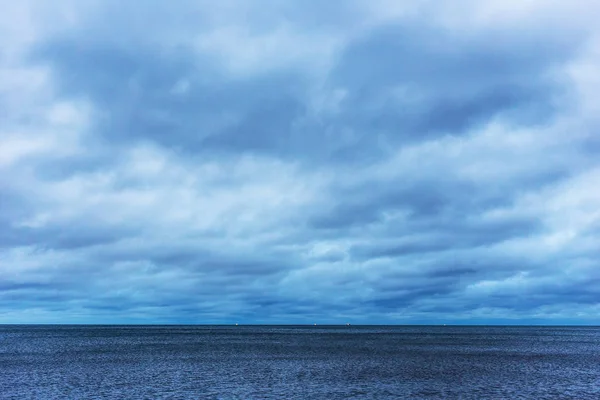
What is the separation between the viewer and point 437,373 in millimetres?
84250

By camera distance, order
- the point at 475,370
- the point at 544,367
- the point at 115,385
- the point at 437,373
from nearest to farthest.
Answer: the point at 115,385 < the point at 437,373 < the point at 475,370 < the point at 544,367

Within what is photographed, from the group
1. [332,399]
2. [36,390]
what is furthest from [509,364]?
[36,390]

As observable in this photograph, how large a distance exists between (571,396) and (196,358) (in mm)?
72105

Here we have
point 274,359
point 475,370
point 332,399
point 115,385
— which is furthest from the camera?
point 274,359

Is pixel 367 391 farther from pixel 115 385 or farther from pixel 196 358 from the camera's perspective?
pixel 196 358

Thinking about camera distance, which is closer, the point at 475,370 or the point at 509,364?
the point at 475,370

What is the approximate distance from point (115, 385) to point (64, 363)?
37.8 meters

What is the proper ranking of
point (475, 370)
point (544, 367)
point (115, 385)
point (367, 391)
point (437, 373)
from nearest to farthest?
1. point (367, 391)
2. point (115, 385)
3. point (437, 373)
4. point (475, 370)
5. point (544, 367)

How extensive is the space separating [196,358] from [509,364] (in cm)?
6037

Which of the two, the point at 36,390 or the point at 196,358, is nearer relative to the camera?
the point at 36,390

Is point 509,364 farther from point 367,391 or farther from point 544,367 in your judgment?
point 367,391

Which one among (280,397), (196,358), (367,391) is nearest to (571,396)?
(367,391)

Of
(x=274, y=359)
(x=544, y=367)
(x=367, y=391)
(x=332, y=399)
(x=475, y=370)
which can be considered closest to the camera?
(x=332, y=399)

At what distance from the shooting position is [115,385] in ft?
228
